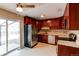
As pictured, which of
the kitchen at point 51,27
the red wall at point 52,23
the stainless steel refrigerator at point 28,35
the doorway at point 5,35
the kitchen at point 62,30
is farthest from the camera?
the red wall at point 52,23

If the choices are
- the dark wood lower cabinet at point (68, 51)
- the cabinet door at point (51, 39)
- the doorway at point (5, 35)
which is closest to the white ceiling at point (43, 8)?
the doorway at point (5, 35)

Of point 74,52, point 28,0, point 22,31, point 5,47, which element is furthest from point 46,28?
point 28,0

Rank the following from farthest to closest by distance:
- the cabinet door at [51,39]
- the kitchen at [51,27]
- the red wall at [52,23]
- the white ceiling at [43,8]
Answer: the red wall at [52,23] → the cabinet door at [51,39] → the white ceiling at [43,8] → the kitchen at [51,27]

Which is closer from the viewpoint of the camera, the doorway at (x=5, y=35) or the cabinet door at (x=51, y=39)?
the doorway at (x=5, y=35)

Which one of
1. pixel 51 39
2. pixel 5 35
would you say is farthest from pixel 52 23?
pixel 5 35

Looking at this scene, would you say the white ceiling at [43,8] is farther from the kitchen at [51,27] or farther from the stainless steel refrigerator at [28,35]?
the stainless steel refrigerator at [28,35]

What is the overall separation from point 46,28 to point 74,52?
21.8 ft

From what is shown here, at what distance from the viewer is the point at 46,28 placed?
916 cm

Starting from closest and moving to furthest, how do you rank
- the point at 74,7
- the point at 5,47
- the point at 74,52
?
the point at 74,52 < the point at 74,7 < the point at 5,47

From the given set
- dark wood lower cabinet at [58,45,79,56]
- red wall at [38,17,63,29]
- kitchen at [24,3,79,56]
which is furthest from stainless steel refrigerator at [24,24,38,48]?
dark wood lower cabinet at [58,45,79,56]

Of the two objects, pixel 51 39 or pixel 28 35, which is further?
pixel 51 39

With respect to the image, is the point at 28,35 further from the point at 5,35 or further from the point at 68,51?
the point at 68,51

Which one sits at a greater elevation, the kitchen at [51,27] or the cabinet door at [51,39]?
the kitchen at [51,27]

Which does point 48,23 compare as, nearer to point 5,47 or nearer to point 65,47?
point 5,47
